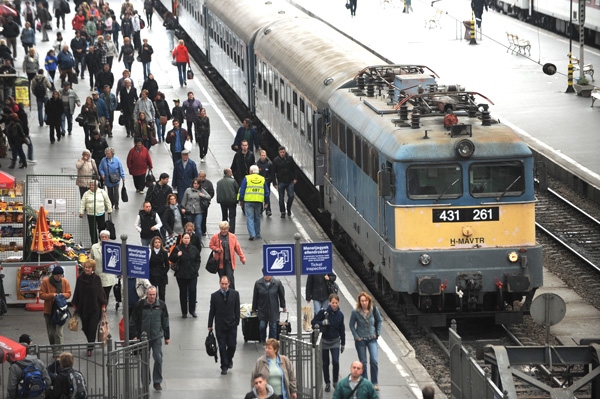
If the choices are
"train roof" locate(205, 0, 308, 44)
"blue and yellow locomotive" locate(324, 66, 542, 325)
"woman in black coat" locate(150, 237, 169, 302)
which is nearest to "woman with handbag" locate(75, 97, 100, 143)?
"train roof" locate(205, 0, 308, 44)

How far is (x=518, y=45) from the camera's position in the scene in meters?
53.2

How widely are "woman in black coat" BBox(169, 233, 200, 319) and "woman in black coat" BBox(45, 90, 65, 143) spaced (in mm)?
14654

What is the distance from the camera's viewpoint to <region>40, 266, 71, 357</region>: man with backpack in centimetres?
2036

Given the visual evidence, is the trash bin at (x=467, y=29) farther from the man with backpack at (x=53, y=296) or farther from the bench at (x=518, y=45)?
the man with backpack at (x=53, y=296)

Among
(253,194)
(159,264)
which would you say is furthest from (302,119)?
(159,264)

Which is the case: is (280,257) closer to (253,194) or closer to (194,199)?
(194,199)

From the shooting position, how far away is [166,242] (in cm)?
2384

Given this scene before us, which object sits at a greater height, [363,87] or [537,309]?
[363,87]

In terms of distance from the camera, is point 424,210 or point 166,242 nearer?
point 424,210

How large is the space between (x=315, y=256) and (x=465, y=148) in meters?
3.57

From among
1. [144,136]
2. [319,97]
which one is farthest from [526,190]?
[144,136]

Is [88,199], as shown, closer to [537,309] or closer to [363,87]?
[363,87]

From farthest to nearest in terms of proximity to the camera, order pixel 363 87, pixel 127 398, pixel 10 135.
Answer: pixel 10 135 → pixel 363 87 → pixel 127 398

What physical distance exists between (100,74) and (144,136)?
6318 mm
